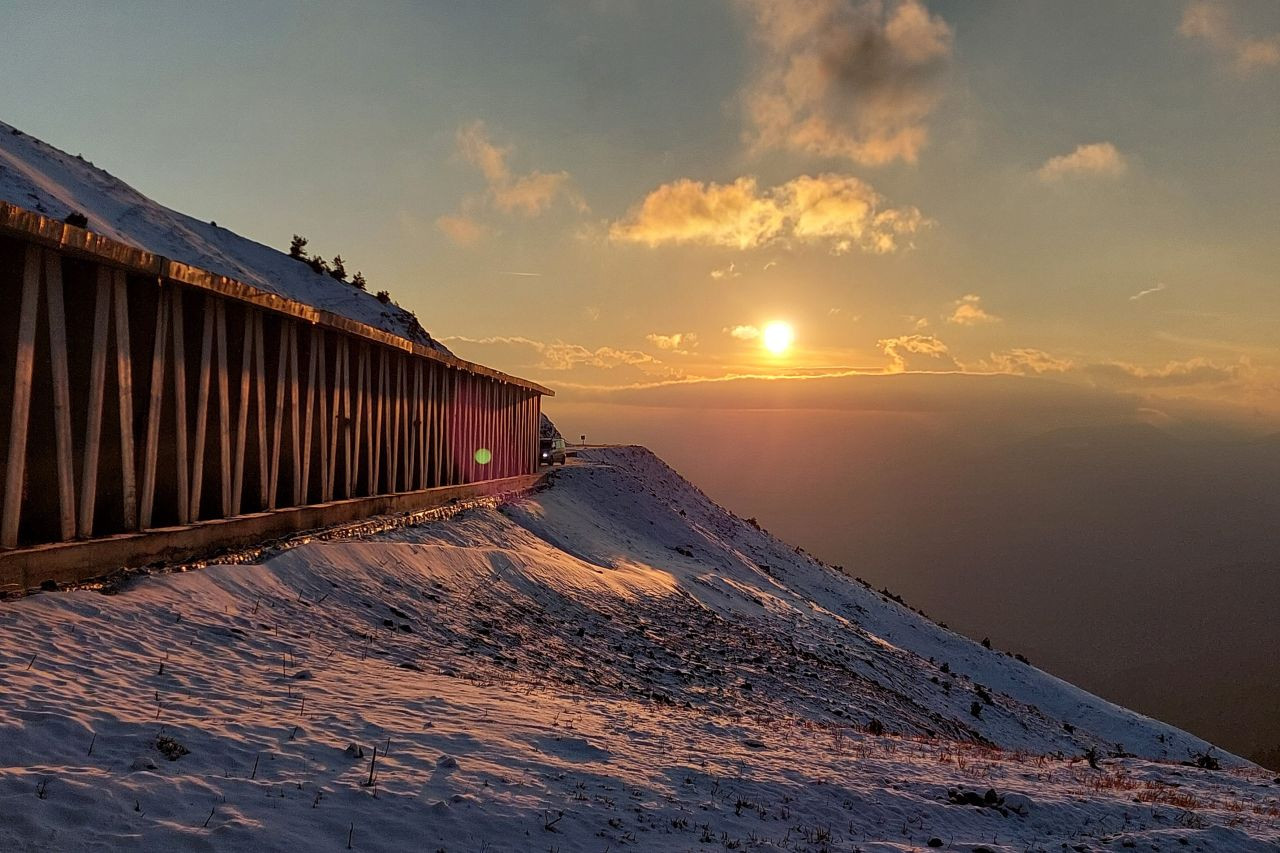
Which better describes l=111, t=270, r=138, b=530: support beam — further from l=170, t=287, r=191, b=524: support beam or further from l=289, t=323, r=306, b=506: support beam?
l=289, t=323, r=306, b=506: support beam

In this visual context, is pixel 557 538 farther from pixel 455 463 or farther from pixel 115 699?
pixel 115 699

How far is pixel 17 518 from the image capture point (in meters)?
9.55

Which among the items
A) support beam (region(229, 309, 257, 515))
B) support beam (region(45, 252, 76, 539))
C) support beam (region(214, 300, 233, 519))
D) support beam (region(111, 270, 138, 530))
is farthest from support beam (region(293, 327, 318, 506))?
support beam (region(45, 252, 76, 539))

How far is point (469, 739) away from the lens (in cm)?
762

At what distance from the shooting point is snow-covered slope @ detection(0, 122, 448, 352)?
38750mm

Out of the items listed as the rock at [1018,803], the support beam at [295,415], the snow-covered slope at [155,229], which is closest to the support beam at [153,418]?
the support beam at [295,415]

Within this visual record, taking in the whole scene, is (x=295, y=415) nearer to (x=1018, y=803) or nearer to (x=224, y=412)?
(x=224, y=412)

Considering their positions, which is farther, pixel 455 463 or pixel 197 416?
pixel 455 463

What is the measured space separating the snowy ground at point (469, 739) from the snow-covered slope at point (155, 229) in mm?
33716

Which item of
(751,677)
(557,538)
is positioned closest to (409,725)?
(751,677)

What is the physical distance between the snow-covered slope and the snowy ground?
33.7 m

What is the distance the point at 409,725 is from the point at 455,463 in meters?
19.8

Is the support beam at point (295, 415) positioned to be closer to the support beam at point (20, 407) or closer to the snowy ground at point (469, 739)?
the snowy ground at point (469, 739)

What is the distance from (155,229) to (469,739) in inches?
2104
